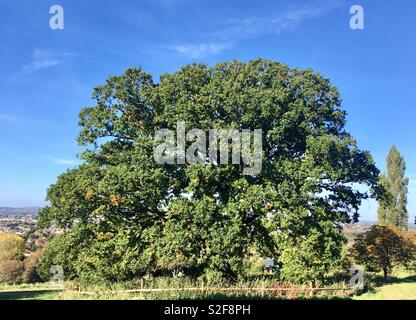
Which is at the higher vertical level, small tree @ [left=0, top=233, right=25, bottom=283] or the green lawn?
the green lawn

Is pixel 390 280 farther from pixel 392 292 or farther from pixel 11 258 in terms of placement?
pixel 11 258

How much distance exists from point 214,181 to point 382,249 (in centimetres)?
1122

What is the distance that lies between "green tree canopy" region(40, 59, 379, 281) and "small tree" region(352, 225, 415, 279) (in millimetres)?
2401

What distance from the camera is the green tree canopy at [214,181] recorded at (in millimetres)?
18172

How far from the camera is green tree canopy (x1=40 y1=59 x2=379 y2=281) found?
59.6 feet

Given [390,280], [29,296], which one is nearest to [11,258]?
[29,296]

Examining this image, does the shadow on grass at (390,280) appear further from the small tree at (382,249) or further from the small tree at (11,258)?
the small tree at (11,258)

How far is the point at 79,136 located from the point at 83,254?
258 inches

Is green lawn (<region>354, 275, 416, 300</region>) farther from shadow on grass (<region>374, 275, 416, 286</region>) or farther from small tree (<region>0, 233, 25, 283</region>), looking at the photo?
small tree (<region>0, 233, 25, 283</region>)

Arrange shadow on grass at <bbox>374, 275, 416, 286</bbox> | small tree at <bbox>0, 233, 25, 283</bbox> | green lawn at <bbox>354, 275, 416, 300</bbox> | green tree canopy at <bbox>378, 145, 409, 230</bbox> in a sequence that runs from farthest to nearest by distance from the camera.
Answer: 1. green tree canopy at <bbox>378, 145, 409, 230</bbox>
2. small tree at <bbox>0, 233, 25, 283</bbox>
3. shadow on grass at <bbox>374, 275, 416, 286</bbox>
4. green lawn at <bbox>354, 275, 416, 300</bbox>

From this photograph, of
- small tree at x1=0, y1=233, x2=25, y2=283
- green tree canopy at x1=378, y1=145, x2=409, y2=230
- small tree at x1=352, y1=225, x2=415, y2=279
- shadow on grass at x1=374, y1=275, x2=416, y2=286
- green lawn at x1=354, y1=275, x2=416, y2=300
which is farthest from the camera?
green tree canopy at x1=378, y1=145, x2=409, y2=230

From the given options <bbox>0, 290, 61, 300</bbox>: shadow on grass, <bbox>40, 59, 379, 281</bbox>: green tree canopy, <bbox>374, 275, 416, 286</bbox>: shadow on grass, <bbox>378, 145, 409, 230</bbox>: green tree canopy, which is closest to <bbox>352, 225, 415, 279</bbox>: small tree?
<bbox>374, 275, 416, 286</bbox>: shadow on grass

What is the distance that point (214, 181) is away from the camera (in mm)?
19828
